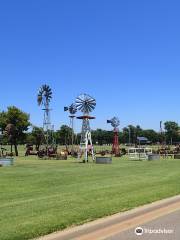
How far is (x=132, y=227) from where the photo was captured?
1232 cm

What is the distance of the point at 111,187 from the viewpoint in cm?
2045

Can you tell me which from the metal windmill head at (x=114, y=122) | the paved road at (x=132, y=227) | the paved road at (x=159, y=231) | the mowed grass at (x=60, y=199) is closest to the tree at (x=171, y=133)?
the metal windmill head at (x=114, y=122)

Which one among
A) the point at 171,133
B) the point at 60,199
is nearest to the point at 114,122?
the point at 60,199

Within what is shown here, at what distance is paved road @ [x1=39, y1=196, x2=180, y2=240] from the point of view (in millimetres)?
10977

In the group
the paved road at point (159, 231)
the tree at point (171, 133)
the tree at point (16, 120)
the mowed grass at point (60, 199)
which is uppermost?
the tree at point (171, 133)

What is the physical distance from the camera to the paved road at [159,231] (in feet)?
35.9

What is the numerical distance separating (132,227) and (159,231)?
2.76 ft

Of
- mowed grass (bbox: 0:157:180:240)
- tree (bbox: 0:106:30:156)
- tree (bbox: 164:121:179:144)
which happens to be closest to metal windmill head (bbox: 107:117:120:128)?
tree (bbox: 0:106:30:156)

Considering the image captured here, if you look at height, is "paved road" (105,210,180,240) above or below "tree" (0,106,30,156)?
below

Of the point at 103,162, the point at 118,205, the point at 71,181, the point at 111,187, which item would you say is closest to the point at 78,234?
the point at 118,205

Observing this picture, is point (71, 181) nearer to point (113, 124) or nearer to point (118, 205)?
point (118, 205)

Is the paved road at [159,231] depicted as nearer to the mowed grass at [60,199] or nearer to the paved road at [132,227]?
the paved road at [132,227]

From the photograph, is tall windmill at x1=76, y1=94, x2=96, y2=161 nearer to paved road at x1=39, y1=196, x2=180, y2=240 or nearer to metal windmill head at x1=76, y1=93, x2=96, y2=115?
metal windmill head at x1=76, y1=93, x2=96, y2=115

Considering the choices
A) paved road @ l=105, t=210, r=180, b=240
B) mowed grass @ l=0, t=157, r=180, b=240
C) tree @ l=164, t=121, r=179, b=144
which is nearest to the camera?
paved road @ l=105, t=210, r=180, b=240
